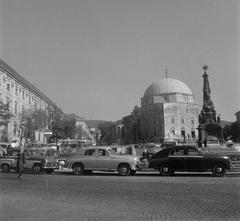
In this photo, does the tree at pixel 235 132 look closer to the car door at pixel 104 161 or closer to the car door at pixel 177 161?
the car door at pixel 177 161

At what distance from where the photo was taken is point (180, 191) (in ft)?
50.3

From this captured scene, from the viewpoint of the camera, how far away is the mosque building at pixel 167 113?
13938 centimetres

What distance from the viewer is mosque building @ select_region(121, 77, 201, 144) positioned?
13938 centimetres

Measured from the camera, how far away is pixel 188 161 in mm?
22812

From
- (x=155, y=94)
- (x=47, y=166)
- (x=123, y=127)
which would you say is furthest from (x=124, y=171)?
(x=123, y=127)

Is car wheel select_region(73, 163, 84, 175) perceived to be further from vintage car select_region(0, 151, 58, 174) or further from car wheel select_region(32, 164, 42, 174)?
car wheel select_region(32, 164, 42, 174)

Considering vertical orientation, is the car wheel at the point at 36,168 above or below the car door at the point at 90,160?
below

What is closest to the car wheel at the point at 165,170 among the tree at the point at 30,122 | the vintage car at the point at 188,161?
the vintage car at the point at 188,161

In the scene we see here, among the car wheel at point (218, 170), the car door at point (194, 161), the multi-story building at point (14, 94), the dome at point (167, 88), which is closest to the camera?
the car wheel at point (218, 170)

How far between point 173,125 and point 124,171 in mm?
117408

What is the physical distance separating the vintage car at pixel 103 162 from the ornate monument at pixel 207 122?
84.0 feet

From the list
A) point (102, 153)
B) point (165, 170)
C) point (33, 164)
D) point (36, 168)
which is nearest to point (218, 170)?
point (165, 170)

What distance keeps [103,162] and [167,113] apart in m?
119

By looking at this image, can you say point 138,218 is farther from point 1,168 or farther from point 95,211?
point 1,168
